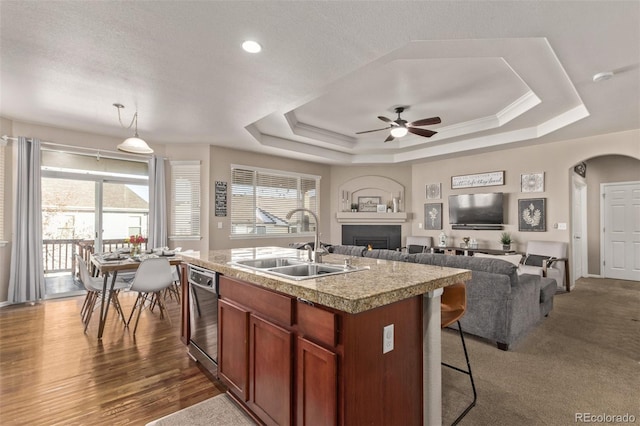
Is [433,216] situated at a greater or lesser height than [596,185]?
lesser

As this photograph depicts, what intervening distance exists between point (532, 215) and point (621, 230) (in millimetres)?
2402

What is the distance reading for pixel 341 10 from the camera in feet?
6.75

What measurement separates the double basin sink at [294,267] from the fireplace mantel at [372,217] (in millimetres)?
5178

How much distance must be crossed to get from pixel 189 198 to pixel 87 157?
66.9 inches

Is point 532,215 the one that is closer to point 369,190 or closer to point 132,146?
point 369,190

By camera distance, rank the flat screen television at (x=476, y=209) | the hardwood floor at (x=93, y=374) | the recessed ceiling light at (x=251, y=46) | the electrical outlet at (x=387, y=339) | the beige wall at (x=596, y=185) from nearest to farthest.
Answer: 1. the electrical outlet at (x=387, y=339)
2. the hardwood floor at (x=93, y=374)
3. the recessed ceiling light at (x=251, y=46)
4. the flat screen television at (x=476, y=209)
5. the beige wall at (x=596, y=185)

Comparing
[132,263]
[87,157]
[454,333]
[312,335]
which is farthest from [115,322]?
[454,333]

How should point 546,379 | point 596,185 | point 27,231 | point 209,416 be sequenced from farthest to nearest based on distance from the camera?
point 596,185
point 27,231
point 546,379
point 209,416

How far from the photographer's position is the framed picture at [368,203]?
301 inches

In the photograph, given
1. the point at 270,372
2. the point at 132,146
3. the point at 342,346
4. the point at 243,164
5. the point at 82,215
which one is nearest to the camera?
the point at 342,346

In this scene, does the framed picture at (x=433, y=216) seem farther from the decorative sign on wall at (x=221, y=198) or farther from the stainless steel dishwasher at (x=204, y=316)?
the stainless steel dishwasher at (x=204, y=316)

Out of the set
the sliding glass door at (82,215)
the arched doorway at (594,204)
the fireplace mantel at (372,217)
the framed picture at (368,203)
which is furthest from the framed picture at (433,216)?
the sliding glass door at (82,215)

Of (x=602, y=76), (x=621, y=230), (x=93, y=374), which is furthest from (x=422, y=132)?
(x=621, y=230)

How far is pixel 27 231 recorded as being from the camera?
4418 millimetres
